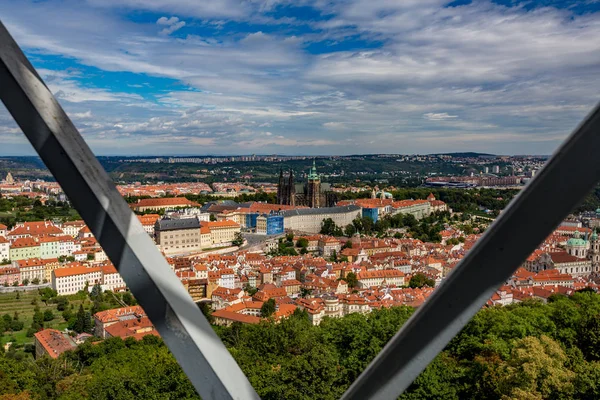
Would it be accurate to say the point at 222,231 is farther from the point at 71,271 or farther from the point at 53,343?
the point at 53,343

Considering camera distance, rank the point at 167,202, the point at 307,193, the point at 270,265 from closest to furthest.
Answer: the point at 270,265 → the point at 167,202 → the point at 307,193

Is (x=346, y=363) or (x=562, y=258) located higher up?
(x=346, y=363)

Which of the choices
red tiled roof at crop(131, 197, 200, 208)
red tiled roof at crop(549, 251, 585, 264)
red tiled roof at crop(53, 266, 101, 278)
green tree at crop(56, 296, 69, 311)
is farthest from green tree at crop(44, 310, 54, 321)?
red tiled roof at crop(549, 251, 585, 264)

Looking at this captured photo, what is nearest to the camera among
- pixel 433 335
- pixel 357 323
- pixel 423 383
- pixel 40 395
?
pixel 433 335

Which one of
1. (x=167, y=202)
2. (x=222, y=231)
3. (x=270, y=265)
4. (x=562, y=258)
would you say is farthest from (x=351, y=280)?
(x=167, y=202)

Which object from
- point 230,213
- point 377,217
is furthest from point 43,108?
point 377,217

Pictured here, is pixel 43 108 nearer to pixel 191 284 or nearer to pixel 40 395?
pixel 40 395
